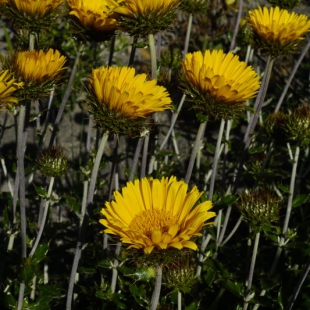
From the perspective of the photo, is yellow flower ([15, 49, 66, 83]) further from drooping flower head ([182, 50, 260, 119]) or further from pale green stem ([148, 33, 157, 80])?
drooping flower head ([182, 50, 260, 119])

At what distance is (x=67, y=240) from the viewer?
383 centimetres

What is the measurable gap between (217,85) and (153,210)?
0.60 m

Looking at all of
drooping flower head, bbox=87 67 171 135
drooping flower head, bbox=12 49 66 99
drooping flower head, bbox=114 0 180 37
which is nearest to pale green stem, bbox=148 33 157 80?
drooping flower head, bbox=114 0 180 37

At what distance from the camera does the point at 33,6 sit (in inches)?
114

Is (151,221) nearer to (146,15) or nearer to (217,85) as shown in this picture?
(217,85)

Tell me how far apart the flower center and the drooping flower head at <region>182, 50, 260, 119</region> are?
1.68 feet

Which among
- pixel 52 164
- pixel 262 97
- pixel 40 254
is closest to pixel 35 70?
pixel 52 164

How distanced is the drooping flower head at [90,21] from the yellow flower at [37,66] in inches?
15.1

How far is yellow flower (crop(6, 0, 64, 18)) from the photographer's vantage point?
287cm

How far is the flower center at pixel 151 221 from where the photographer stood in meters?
2.30

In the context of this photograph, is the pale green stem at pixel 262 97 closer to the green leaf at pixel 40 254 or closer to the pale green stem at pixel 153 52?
the pale green stem at pixel 153 52

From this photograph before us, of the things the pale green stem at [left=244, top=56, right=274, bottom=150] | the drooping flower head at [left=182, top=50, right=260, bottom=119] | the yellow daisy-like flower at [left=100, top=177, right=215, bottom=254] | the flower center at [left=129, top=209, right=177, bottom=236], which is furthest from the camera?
the pale green stem at [left=244, top=56, right=274, bottom=150]

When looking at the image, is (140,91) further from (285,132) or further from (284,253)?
(284,253)

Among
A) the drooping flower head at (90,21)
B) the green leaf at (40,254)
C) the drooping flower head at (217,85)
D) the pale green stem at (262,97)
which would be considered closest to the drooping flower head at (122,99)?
the drooping flower head at (217,85)
